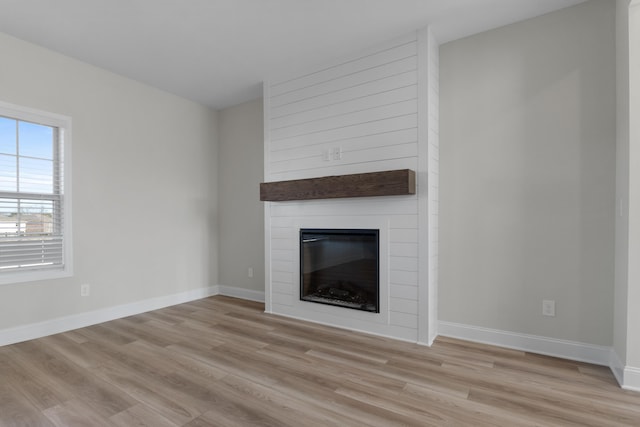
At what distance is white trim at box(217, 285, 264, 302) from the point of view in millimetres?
4297

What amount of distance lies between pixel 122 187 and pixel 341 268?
2.58 meters

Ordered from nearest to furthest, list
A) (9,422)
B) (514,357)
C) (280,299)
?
(9,422) → (514,357) → (280,299)

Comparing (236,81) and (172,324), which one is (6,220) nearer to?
(172,324)

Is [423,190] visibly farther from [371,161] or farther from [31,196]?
[31,196]

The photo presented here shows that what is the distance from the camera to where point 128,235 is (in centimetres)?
372

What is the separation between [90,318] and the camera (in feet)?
11.0

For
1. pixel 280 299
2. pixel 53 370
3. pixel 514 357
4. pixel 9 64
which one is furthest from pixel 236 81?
pixel 514 357

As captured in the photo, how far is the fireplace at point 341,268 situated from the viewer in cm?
308

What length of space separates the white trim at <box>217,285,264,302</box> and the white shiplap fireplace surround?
58 centimetres

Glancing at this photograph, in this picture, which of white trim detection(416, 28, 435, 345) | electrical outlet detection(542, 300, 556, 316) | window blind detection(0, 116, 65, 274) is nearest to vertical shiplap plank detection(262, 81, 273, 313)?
white trim detection(416, 28, 435, 345)

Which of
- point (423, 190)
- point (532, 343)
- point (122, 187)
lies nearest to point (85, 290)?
point (122, 187)

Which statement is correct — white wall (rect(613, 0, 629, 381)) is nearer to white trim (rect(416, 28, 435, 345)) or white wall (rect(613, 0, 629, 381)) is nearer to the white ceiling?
the white ceiling

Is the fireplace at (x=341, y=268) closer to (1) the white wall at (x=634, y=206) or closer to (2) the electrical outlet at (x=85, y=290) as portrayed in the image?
(1) the white wall at (x=634, y=206)

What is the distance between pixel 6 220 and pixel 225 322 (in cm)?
211
